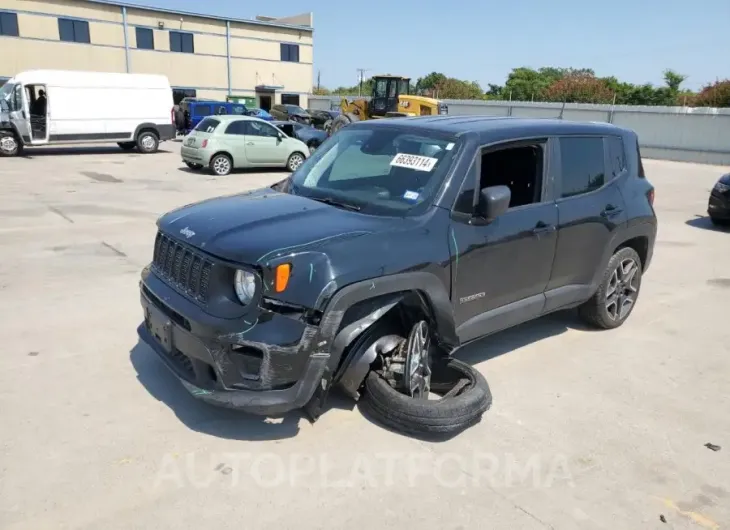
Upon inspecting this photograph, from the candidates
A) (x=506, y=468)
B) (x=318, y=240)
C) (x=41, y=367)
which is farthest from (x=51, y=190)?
(x=506, y=468)

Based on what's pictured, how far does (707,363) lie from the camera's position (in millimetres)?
4766

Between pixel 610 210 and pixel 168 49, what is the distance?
44068mm

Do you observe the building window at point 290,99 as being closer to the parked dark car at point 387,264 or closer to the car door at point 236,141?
the car door at point 236,141

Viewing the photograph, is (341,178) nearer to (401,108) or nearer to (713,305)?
(713,305)

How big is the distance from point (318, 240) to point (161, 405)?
1.57 meters

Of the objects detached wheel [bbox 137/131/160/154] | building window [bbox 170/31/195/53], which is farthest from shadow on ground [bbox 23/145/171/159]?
building window [bbox 170/31/195/53]

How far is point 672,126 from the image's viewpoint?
1032 inches

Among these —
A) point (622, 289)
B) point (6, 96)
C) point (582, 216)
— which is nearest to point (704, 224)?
point (622, 289)

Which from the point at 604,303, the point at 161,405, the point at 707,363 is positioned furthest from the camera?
the point at 604,303

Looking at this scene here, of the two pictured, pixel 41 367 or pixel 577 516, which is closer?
pixel 577 516

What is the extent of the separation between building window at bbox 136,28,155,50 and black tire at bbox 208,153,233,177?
3142 centimetres

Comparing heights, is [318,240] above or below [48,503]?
above

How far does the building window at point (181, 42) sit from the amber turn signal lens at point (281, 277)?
1777 inches

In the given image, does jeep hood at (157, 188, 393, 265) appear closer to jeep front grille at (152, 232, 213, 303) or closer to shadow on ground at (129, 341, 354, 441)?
jeep front grille at (152, 232, 213, 303)
